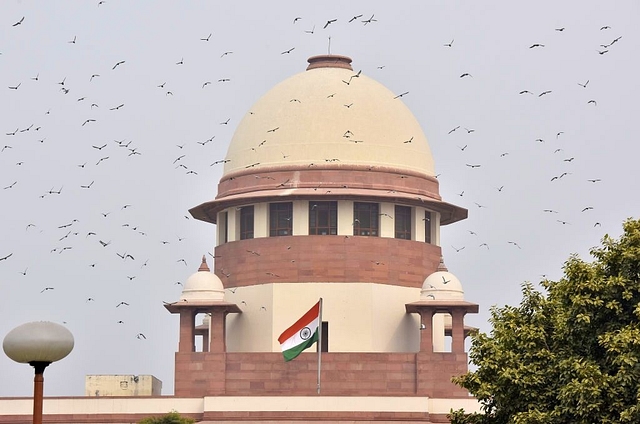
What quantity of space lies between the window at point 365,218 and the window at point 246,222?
3219 mm

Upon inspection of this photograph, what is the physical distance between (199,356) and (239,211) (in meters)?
5.31

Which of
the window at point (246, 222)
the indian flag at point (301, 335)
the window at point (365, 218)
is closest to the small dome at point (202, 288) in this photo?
the window at point (246, 222)

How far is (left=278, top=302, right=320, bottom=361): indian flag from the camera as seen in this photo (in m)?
49.9

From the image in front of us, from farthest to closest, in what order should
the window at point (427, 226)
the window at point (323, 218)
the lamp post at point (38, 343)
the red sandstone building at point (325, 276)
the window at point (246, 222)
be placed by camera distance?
the window at point (427, 226) → the window at point (246, 222) → the window at point (323, 218) → the red sandstone building at point (325, 276) → the lamp post at point (38, 343)

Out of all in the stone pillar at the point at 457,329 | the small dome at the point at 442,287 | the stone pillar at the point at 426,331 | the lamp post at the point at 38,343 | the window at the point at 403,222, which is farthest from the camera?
the window at the point at 403,222

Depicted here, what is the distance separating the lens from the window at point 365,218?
52.9 m

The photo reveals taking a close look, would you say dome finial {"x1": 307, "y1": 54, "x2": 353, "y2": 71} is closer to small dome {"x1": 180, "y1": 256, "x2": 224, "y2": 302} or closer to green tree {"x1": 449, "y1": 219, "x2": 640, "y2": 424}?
small dome {"x1": 180, "y1": 256, "x2": 224, "y2": 302}

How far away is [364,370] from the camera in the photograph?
5016 cm

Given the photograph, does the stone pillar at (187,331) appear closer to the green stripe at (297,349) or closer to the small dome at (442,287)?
the green stripe at (297,349)

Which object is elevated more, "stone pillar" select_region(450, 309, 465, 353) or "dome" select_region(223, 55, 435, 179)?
"dome" select_region(223, 55, 435, 179)

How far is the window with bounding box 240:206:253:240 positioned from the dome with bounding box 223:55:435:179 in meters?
1.27

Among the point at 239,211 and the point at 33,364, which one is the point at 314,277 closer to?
the point at 239,211

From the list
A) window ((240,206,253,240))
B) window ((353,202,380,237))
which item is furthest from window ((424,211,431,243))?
window ((240,206,253,240))

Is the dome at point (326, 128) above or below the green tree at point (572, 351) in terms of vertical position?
above
